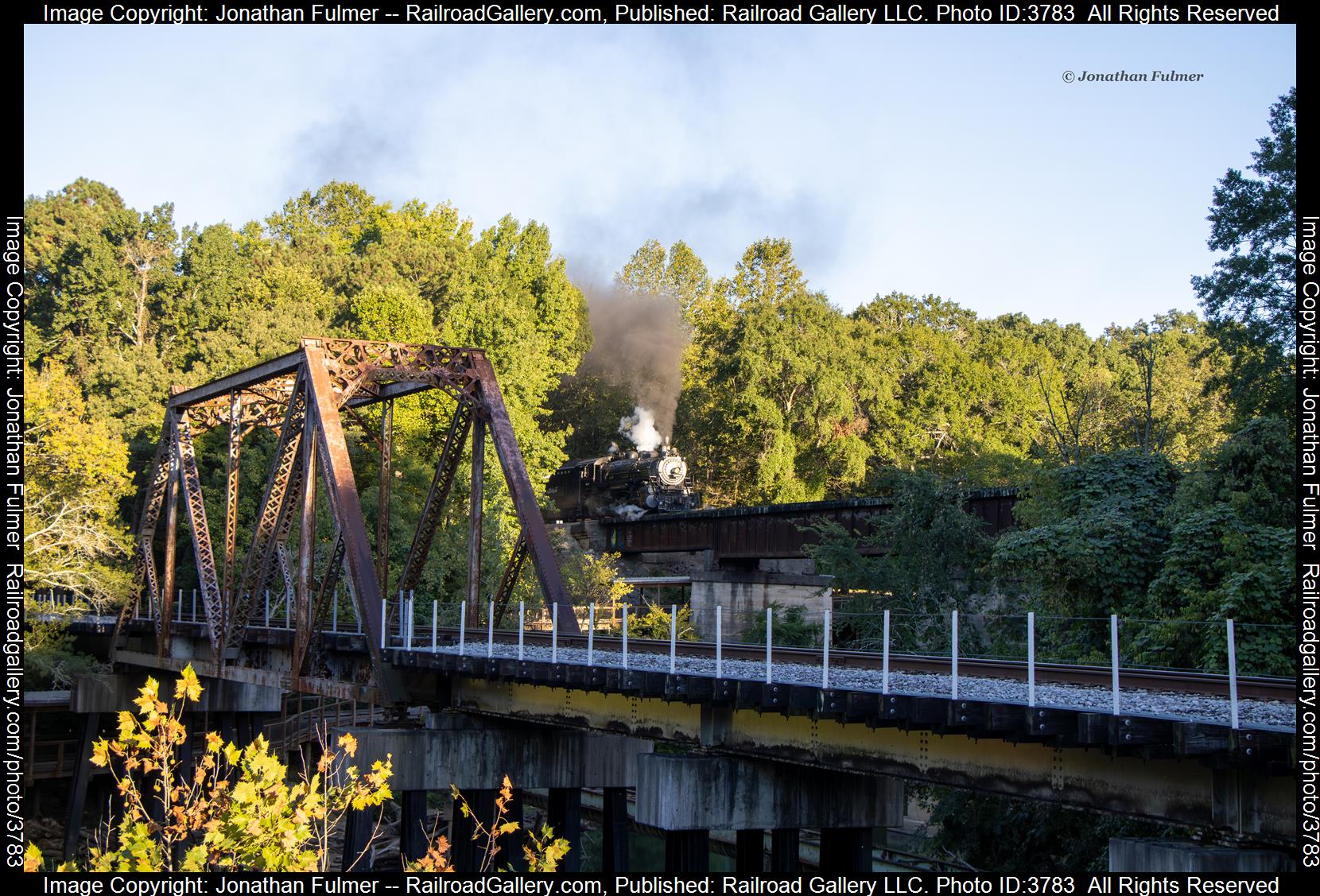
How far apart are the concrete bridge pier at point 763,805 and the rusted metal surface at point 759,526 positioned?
1750cm

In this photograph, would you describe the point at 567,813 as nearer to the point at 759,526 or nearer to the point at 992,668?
the point at 992,668

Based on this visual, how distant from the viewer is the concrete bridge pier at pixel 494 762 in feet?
74.5

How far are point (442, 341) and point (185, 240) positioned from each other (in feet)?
78.0

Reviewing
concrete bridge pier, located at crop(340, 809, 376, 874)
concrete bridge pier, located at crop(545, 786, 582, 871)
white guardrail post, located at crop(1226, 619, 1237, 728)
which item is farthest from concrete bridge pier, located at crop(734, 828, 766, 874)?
concrete bridge pier, located at crop(340, 809, 376, 874)

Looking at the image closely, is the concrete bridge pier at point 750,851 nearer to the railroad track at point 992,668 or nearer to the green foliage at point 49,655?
the railroad track at point 992,668

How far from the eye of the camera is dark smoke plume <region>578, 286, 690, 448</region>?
80875mm

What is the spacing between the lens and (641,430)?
6962 centimetres

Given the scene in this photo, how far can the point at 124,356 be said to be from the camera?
55.2 meters

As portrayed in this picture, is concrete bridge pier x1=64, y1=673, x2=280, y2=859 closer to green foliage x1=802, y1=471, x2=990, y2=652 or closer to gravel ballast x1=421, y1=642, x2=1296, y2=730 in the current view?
green foliage x1=802, y1=471, x2=990, y2=652

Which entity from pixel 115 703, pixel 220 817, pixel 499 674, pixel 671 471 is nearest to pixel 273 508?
pixel 499 674

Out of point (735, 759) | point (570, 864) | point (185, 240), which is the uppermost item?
point (185, 240)

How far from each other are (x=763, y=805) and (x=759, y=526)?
2910 cm

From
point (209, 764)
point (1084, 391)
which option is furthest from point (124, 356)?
point (209, 764)

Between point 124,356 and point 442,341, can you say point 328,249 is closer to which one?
point 124,356
